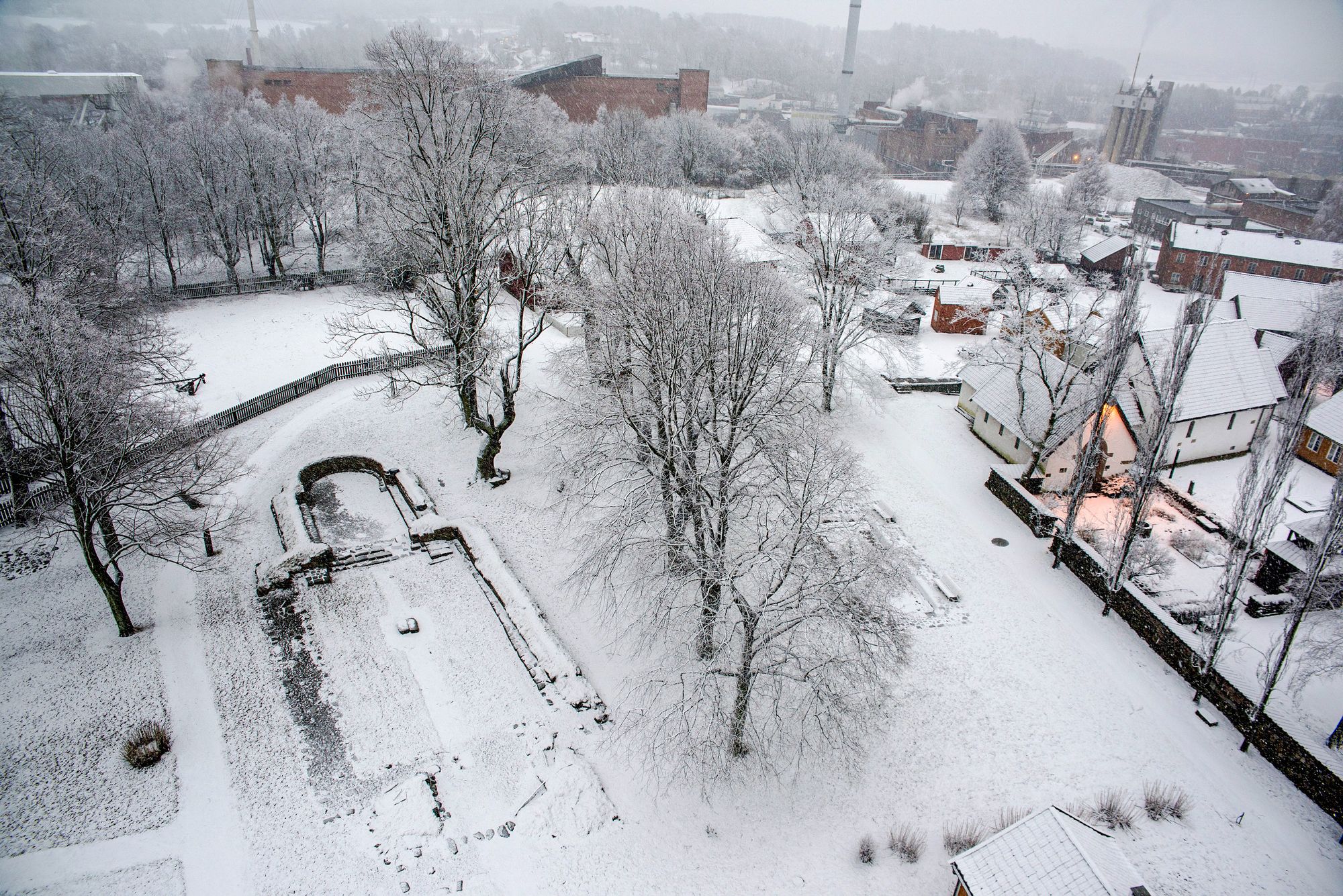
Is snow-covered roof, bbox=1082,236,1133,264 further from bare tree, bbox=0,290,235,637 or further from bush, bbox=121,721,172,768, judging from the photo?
bush, bbox=121,721,172,768

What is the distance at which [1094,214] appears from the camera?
243 feet

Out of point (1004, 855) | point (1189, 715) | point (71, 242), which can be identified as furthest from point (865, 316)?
point (71, 242)

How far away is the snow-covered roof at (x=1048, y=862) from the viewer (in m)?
10.1

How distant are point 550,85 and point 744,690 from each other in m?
71.2

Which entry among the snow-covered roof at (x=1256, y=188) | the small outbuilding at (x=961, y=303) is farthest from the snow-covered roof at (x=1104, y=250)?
the snow-covered roof at (x=1256, y=188)

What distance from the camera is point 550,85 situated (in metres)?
70.4

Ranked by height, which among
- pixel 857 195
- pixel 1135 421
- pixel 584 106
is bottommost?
pixel 1135 421

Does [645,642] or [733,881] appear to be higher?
[645,642]

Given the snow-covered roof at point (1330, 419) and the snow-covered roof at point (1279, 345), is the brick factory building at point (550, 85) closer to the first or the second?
the snow-covered roof at point (1279, 345)

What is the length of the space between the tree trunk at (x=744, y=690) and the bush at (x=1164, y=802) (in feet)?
25.4

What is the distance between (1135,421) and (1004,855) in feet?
62.1

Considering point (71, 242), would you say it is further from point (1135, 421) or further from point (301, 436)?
point (1135, 421)

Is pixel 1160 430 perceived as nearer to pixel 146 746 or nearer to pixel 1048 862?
pixel 1048 862

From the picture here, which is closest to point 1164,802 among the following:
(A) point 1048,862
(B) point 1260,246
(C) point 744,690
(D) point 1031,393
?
(A) point 1048,862
